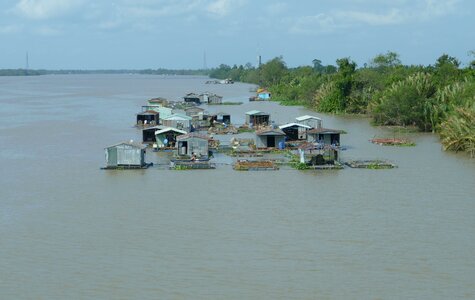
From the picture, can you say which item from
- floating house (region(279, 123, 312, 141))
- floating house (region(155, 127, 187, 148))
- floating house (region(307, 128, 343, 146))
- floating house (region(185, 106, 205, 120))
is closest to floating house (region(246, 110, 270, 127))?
floating house (region(185, 106, 205, 120))

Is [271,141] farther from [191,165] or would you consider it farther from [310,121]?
[310,121]

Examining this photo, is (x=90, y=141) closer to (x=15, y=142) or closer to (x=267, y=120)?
(x=15, y=142)

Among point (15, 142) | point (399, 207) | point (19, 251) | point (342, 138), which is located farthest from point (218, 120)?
point (19, 251)

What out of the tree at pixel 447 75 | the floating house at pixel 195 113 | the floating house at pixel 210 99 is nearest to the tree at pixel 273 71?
the floating house at pixel 210 99

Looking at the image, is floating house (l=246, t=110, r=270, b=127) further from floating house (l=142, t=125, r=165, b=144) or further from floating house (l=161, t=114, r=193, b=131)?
floating house (l=142, t=125, r=165, b=144)

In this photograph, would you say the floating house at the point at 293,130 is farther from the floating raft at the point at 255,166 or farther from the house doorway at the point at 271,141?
the floating raft at the point at 255,166

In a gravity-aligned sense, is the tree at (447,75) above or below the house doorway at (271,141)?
above
